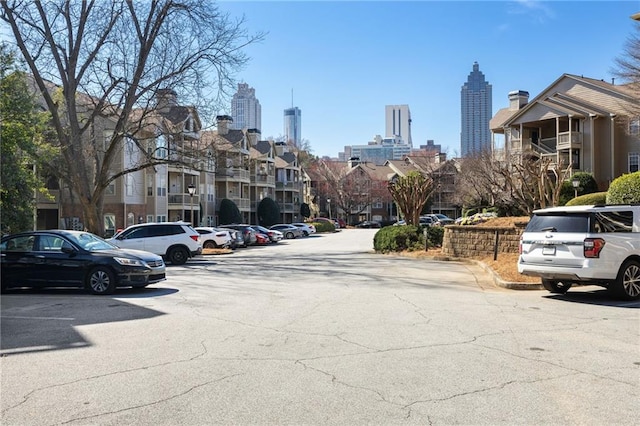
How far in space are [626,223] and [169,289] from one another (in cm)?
1032

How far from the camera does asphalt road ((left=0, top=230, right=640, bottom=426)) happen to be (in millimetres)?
5086

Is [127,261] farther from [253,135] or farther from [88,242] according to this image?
[253,135]

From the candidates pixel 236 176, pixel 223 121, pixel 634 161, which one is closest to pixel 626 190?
pixel 223 121

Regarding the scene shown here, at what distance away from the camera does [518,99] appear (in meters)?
55.0

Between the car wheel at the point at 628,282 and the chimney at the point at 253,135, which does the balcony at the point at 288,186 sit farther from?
the car wheel at the point at 628,282

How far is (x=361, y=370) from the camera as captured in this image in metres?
6.34

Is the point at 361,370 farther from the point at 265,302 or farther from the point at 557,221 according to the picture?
the point at 557,221

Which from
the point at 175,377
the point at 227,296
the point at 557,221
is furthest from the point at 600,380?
the point at 227,296

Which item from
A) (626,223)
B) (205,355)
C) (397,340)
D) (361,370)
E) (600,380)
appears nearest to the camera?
(600,380)

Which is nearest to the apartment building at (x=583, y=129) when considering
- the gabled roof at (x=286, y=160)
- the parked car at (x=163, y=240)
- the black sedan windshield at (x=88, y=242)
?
the parked car at (x=163, y=240)

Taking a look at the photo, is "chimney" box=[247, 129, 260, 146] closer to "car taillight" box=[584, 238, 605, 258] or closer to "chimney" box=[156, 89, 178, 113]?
"chimney" box=[156, 89, 178, 113]

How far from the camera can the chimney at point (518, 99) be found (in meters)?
55.0

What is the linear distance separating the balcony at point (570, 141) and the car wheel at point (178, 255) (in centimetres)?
3360

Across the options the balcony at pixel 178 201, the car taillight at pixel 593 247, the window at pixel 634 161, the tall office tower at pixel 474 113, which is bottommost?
the car taillight at pixel 593 247
